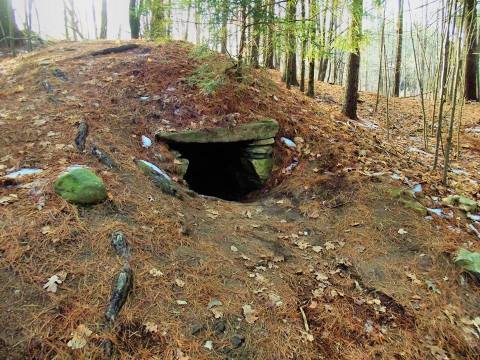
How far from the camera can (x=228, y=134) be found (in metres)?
6.63

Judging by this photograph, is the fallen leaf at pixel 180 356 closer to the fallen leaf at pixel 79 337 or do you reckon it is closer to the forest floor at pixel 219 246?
the forest floor at pixel 219 246

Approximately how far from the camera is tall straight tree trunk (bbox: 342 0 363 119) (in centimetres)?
761

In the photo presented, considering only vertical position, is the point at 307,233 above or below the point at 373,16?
below

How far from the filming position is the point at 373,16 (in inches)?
306

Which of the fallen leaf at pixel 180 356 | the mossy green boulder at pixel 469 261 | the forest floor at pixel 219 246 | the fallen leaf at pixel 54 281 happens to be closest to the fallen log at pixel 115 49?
the forest floor at pixel 219 246

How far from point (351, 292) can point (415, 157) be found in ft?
14.8

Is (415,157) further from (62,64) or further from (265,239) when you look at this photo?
(62,64)

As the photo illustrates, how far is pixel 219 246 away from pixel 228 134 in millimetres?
2848

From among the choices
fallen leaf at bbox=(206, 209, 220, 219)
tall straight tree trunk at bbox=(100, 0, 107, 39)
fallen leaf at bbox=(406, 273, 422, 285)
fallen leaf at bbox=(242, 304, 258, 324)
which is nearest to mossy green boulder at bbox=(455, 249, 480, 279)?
fallen leaf at bbox=(406, 273, 422, 285)

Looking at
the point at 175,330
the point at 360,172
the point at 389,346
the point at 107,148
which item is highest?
the point at 107,148

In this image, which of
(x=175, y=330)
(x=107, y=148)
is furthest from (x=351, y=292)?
(x=107, y=148)

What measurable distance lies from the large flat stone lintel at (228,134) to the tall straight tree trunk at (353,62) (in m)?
2.92

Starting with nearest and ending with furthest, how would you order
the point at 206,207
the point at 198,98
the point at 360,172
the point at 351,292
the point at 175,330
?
the point at 175,330 < the point at 351,292 < the point at 206,207 < the point at 360,172 < the point at 198,98

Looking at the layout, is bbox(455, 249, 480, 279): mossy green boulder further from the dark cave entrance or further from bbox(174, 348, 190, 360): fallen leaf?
the dark cave entrance
